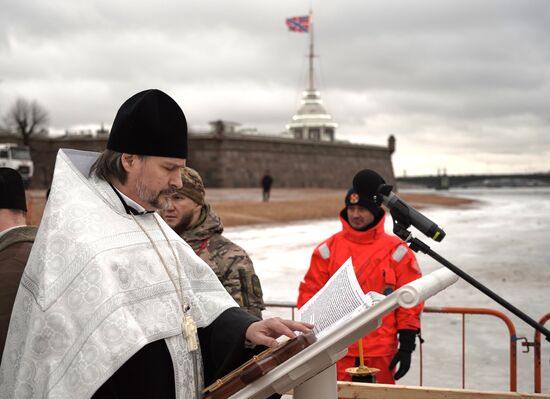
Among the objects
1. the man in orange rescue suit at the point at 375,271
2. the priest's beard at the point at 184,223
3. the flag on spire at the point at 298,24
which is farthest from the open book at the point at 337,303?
the flag on spire at the point at 298,24

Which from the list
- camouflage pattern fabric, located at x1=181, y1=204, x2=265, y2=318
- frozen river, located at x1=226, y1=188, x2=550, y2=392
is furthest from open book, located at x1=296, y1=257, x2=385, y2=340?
frozen river, located at x1=226, y1=188, x2=550, y2=392

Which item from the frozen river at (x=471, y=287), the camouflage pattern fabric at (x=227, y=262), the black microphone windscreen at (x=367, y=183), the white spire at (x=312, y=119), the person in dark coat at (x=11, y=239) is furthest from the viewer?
the white spire at (x=312, y=119)

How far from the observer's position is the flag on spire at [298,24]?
71.6 metres

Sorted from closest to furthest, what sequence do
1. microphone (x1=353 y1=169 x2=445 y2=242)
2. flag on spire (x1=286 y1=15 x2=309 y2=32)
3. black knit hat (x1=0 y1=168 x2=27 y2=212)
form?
black knit hat (x1=0 y1=168 x2=27 y2=212)
microphone (x1=353 y1=169 x2=445 y2=242)
flag on spire (x1=286 y1=15 x2=309 y2=32)

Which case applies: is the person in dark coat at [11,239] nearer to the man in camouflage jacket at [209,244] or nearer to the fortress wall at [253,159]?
the man in camouflage jacket at [209,244]

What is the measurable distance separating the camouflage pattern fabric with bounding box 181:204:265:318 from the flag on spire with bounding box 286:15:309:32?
7021cm

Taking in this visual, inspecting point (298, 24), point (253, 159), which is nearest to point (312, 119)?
point (298, 24)

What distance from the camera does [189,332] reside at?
221 cm

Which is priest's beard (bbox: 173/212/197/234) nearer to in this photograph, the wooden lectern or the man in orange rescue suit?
the man in orange rescue suit

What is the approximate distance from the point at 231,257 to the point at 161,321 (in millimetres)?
1462

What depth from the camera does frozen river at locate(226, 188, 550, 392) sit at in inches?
245

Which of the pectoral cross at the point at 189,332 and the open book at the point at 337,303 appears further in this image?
the pectoral cross at the point at 189,332

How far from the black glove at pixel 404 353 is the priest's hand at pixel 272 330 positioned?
2.04 meters

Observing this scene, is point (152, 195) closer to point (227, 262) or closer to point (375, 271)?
point (227, 262)
